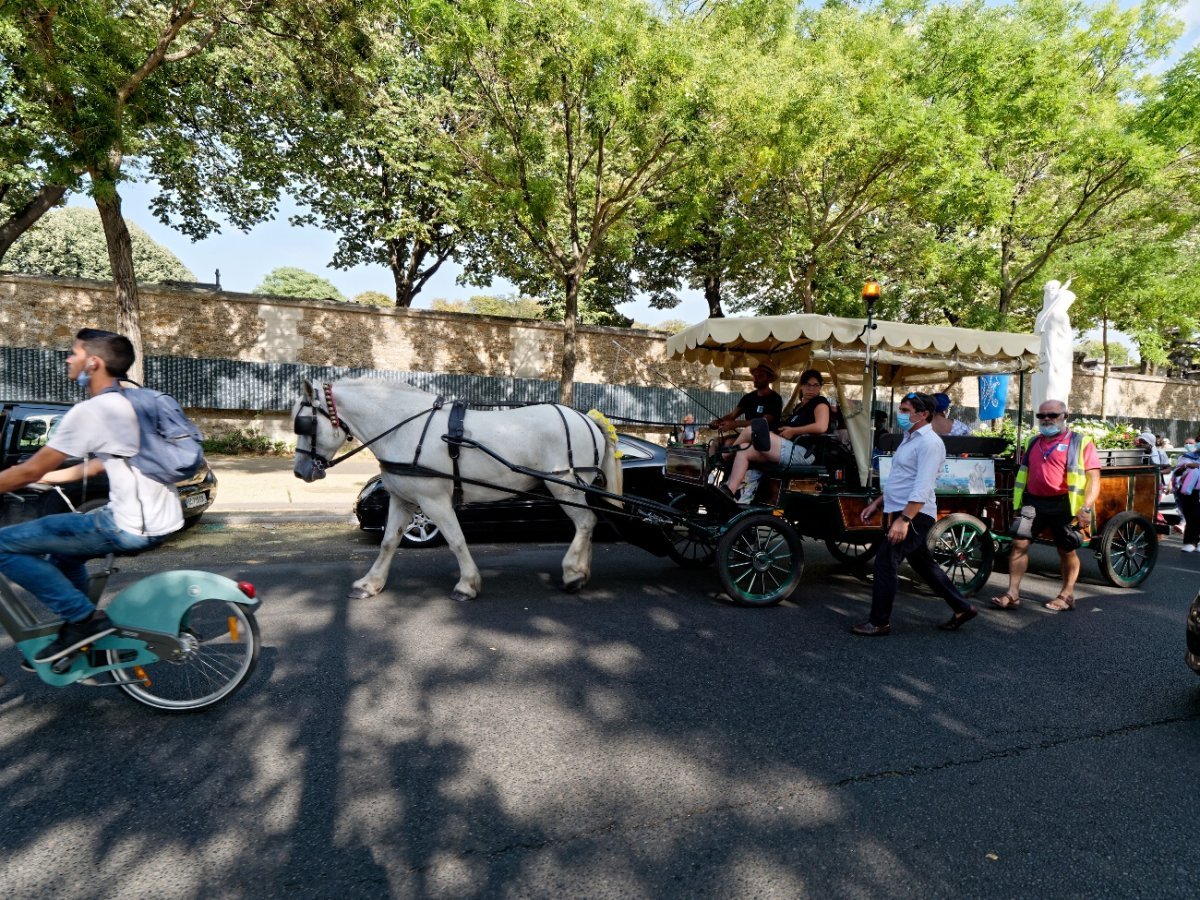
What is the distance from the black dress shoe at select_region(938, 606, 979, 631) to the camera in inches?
196

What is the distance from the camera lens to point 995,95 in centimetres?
1343

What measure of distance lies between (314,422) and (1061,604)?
6.40 metres

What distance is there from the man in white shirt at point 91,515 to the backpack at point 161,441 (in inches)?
1.6

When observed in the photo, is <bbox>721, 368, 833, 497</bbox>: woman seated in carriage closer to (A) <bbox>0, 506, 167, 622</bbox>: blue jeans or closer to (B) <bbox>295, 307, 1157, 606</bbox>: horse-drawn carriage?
(B) <bbox>295, 307, 1157, 606</bbox>: horse-drawn carriage

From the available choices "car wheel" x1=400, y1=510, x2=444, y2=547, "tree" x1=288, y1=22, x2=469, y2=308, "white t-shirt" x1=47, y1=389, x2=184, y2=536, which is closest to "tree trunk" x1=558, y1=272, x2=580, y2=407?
"tree" x1=288, y1=22, x2=469, y2=308

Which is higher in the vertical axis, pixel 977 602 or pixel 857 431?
pixel 857 431

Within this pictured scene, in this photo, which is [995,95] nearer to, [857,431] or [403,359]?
[857,431]

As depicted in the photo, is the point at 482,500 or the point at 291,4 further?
the point at 291,4

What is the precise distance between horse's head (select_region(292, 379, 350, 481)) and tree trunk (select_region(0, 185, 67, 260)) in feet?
35.9

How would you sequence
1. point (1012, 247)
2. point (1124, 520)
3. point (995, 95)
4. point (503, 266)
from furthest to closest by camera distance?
point (503, 266), point (1012, 247), point (995, 95), point (1124, 520)

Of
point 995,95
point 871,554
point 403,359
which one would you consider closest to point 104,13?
point 403,359

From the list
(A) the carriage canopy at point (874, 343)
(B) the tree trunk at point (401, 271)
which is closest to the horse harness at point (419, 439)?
(A) the carriage canopy at point (874, 343)

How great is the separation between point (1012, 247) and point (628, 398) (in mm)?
10233

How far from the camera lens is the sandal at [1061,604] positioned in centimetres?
583
